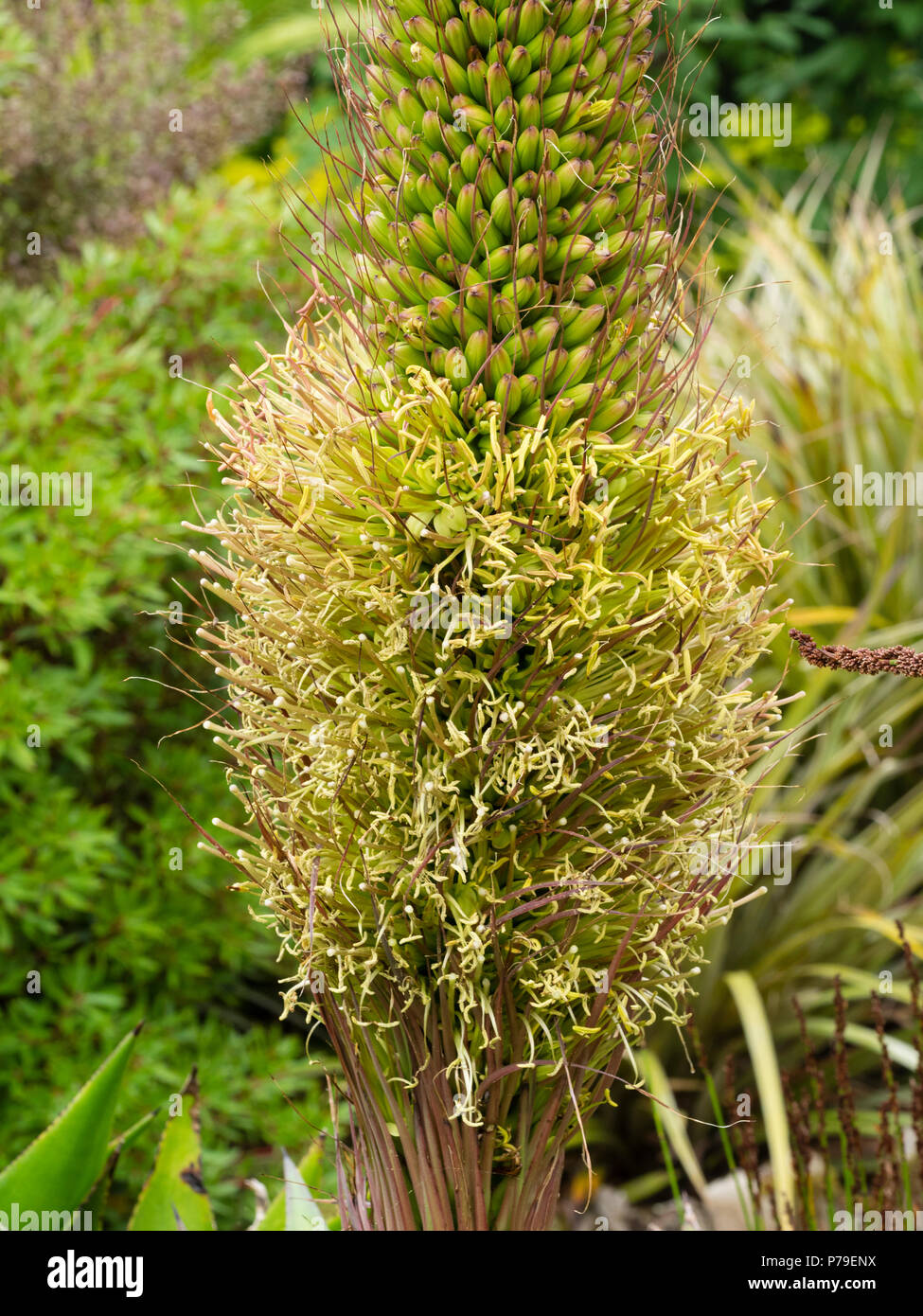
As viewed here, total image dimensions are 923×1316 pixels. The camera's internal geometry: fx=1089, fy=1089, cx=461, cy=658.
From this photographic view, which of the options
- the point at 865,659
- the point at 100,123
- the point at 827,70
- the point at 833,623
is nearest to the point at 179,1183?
the point at 865,659

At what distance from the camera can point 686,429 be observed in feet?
4.21

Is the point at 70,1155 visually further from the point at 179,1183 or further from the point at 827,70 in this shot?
the point at 827,70

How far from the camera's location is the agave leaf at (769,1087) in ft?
9.21

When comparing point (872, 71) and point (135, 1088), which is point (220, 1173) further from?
point (872, 71)

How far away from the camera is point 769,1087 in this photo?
307cm

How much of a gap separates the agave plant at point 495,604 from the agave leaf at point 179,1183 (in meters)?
0.68

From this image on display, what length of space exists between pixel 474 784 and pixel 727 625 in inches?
14.6

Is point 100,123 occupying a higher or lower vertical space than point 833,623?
higher

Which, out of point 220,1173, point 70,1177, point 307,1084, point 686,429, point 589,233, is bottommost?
point 220,1173

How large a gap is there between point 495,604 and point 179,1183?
1.30m

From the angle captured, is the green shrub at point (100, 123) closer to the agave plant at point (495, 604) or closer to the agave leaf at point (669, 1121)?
the agave plant at point (495, 604)

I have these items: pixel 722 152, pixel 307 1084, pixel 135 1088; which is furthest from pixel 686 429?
pixel 722 152

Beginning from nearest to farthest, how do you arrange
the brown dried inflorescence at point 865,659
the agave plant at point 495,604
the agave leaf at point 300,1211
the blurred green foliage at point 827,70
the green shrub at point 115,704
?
the agave plant at point 495,604, the brown dried inflorescence at point 865,659, the agave leaf at point 300,1211, the green shrub at point 115,704, the blurred green foliage at point 827,70

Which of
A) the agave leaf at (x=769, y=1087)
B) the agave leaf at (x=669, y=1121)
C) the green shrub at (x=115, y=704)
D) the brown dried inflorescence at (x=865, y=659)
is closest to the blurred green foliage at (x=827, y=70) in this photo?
the green shrub at (x=115, y=704)
